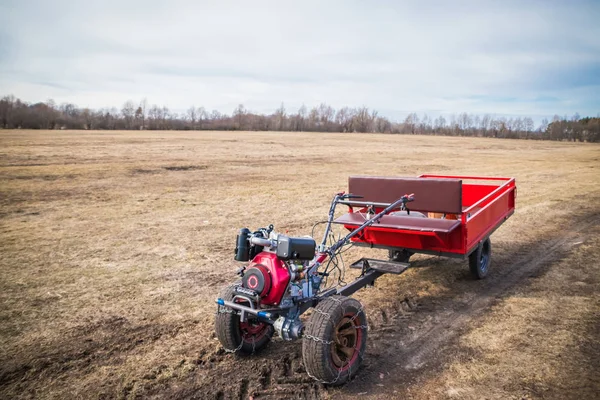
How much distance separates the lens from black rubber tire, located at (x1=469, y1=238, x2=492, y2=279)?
658cm

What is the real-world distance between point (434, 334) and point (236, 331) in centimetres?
228

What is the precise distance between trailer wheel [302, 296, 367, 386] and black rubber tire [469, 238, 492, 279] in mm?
2964

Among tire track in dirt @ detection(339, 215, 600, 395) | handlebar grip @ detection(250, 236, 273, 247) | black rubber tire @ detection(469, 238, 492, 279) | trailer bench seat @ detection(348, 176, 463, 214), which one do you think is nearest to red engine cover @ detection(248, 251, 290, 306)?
handlebar grip @ detection(250, 236, 273, 247)

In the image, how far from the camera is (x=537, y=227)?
10164 mm

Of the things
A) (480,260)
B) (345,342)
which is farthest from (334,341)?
(480,260)

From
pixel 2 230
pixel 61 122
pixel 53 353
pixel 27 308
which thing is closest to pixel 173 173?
pixel 2 230

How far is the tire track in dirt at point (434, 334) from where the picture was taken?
13.9 ft

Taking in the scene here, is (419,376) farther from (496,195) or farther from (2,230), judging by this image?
(2,230)

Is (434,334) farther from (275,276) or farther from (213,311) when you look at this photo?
(213,311)

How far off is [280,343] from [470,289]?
314 centimetres

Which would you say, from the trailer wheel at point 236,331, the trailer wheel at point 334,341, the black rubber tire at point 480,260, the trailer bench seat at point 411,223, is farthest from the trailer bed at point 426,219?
the trailer wheel at point 236,331

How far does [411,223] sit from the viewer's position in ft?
19.4

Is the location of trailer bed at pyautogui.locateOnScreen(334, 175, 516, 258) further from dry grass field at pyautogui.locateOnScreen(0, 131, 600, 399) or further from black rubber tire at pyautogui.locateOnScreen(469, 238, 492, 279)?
dry grass field at pyautogui.locateOnScreen(0, 131, 600, 399)

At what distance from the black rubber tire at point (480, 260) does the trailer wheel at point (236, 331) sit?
3.54 m
